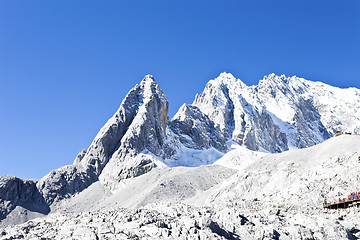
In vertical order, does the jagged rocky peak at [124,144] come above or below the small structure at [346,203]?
above

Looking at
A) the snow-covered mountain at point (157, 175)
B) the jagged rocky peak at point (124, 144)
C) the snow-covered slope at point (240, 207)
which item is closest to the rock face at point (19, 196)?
the snow-covered mountain at point (157, 175)

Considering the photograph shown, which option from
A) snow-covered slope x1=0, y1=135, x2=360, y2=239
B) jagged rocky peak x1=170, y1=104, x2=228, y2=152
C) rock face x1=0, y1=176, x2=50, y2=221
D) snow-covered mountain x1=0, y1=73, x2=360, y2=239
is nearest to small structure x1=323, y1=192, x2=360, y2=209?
snow-covered slope x1=0, y1=135, x2=360, y2=239

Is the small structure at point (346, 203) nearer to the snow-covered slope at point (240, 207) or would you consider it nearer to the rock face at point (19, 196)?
the snow-covered slope at point (240, 207)

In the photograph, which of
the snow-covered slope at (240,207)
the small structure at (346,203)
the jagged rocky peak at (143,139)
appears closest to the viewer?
the snow-covered slope at (240,207)

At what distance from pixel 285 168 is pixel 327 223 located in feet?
109

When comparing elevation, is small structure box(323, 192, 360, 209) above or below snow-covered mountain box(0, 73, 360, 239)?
below

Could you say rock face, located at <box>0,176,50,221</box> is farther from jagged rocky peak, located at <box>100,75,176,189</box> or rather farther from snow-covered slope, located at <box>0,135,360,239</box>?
jagged rocky peak, located at <box>100,75,176,189</box>

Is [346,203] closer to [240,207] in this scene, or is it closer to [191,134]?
[240,207]

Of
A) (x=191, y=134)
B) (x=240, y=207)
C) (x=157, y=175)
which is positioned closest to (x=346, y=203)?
(x=240, y=207)

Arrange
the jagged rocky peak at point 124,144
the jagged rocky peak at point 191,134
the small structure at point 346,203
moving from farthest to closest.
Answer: the jagged rocky peak at point 191,134
the jagged rocky peak at point 124,144
the small structure at point 346,203

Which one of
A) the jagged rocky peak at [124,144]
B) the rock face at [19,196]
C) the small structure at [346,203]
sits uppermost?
the jagged rocky peak at [124,144]

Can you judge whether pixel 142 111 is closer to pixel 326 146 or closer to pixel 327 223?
pixel 326 146

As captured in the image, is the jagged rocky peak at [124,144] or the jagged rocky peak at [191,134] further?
the jagged rocky peak at [191,134]

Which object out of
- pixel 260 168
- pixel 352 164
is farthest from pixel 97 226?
pixel 260 168
